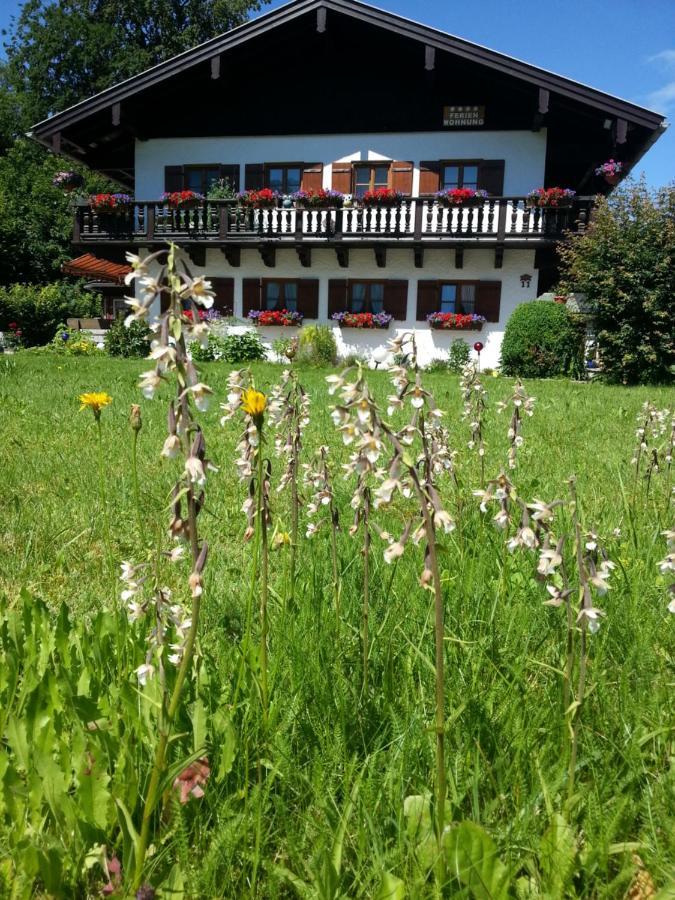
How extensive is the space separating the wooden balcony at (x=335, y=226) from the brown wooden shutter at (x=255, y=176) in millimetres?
1313

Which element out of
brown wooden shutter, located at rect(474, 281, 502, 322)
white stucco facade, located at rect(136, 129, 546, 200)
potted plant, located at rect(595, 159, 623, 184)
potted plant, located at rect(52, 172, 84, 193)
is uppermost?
white stucco facade, located at rect(136, 129, 546, 200)

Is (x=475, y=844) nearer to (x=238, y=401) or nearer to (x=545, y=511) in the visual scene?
(x=545, y=511)

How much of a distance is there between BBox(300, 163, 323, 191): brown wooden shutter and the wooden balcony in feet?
4.13

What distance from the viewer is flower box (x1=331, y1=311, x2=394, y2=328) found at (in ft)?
72.1

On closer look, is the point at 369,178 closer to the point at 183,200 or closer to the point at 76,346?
the point at 183,200

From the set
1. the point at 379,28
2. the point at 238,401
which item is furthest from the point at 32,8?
the point at 238,401

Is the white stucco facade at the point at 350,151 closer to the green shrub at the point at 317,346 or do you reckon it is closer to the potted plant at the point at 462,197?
the potted plant at the point at 462,197

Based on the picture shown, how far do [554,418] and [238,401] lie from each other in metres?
7.23

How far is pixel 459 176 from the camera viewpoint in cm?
2202

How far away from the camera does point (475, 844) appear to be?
49.5 inches

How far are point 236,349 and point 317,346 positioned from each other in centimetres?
235

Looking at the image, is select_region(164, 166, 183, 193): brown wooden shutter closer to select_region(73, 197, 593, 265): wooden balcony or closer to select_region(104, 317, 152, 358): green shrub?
select_region(73, 197, 593, 265): wooden balcony

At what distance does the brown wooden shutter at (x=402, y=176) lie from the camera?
72.3 feet

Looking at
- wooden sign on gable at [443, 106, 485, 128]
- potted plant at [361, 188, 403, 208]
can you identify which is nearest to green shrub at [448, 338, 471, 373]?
potted plant at [361, 188, 403, 208]
